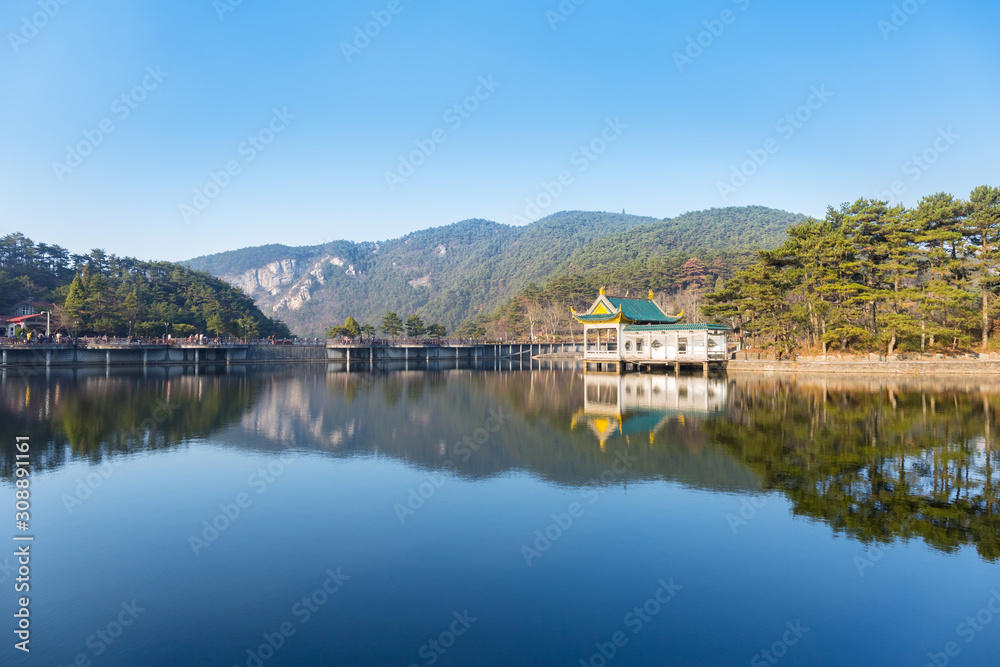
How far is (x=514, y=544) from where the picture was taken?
8656 millimetres

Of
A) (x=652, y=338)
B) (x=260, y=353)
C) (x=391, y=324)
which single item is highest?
(x=391, y=324)

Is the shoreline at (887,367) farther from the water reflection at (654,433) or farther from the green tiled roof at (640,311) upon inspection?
the green tiled roof at (640,311)

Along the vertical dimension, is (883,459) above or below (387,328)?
below

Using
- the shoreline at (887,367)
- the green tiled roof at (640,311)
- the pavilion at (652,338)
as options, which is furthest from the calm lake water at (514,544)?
the green tiled roof at (640,311)

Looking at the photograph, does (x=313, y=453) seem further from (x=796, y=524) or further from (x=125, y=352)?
(x=125, y=352)

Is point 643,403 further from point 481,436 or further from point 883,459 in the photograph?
point 883,459

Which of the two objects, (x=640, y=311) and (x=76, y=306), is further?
(x=76, y=306)

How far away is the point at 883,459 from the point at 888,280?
102 feet

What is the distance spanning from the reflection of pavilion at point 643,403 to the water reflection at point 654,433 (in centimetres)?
10

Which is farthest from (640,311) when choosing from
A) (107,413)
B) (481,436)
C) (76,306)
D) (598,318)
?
(76,306)

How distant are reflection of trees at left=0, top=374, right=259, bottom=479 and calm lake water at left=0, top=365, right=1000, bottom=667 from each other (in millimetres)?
220

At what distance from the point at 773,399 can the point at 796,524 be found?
16.9m

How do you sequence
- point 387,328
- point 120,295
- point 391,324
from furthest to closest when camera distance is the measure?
point 387,328, point 391,324, point 120,295

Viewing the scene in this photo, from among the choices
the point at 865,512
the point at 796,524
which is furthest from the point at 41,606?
the point at 865,512
